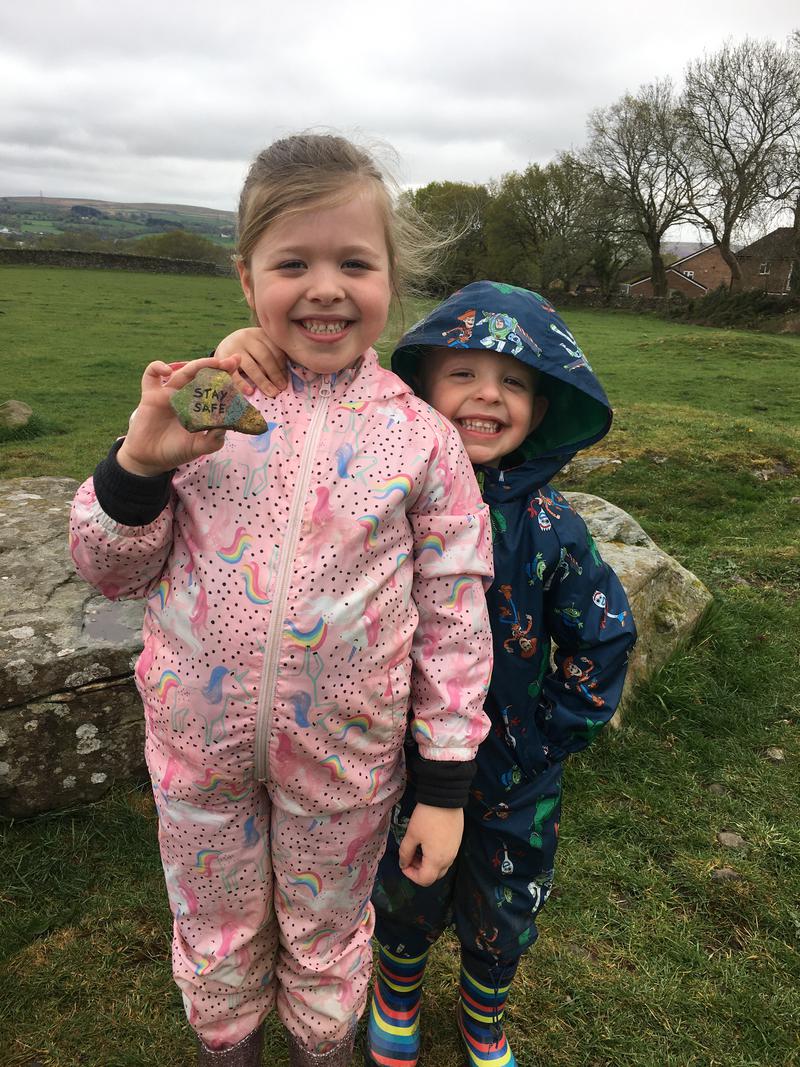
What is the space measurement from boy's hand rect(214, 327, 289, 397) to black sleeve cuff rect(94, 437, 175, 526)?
0.29m

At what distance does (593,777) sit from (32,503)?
3336 mm

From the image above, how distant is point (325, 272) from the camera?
1.63 m

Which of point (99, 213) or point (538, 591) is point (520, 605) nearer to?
point (538, 591)

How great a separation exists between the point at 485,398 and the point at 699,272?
6595 cm

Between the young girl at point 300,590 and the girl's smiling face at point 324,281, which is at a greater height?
the girl's smiling face at point 324,281

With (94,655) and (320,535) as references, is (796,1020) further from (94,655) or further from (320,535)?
(94,655)

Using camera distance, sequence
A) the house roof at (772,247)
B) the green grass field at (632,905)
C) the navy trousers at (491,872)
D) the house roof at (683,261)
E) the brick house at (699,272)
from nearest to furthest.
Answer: the navy trousers at (491,872) → the green grass field at (632,905) → the house roof at (772,247) → the house roof at (683,261) → the brick house at (699,272)

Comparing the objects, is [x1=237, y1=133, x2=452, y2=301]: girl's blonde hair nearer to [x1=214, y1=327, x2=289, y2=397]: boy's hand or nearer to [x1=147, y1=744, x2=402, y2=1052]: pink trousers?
[x1=214, y1=327, x2=289, y2=397]: boy's hand

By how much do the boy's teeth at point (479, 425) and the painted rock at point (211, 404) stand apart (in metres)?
0.72

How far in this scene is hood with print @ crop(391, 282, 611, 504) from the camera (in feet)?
6.55

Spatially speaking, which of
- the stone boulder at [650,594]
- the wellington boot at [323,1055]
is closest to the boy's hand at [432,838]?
the wellington boot at [323,1055]

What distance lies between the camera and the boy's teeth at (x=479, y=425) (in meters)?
2.03

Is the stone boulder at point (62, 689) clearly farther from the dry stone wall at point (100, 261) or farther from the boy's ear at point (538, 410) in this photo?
the dry stone wall at point (100, 261)

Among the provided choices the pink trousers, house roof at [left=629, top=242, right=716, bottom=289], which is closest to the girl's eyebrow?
the pink trousers
